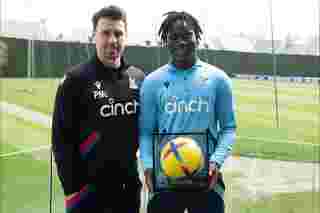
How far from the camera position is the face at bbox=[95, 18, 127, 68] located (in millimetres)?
1911

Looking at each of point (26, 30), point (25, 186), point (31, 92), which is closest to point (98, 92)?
point (25, 186)

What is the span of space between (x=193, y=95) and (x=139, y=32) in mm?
2958

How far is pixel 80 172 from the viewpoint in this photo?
1.93 m

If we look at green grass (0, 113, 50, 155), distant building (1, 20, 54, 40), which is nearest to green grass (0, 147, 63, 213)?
green grass (0, 113, 50, 155)

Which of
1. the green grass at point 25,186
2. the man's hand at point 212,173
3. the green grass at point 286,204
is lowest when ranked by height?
the green grass at point 286,204

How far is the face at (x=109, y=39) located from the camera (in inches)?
75.2

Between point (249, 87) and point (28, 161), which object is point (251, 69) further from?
point (28, 161)

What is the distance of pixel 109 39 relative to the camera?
191cm

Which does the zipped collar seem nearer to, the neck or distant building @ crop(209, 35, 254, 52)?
the neck

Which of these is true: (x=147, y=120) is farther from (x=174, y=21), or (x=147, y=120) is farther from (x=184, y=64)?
(x=174, y=21)

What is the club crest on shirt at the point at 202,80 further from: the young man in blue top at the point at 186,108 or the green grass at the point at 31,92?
the green grass at the point at 31,92

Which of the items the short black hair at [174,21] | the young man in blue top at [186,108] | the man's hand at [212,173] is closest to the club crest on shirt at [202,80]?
the young man in blue top at [186,108]

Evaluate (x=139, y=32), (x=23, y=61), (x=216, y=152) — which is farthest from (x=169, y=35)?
(x=23, y=61)

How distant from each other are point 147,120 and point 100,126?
19 cm
